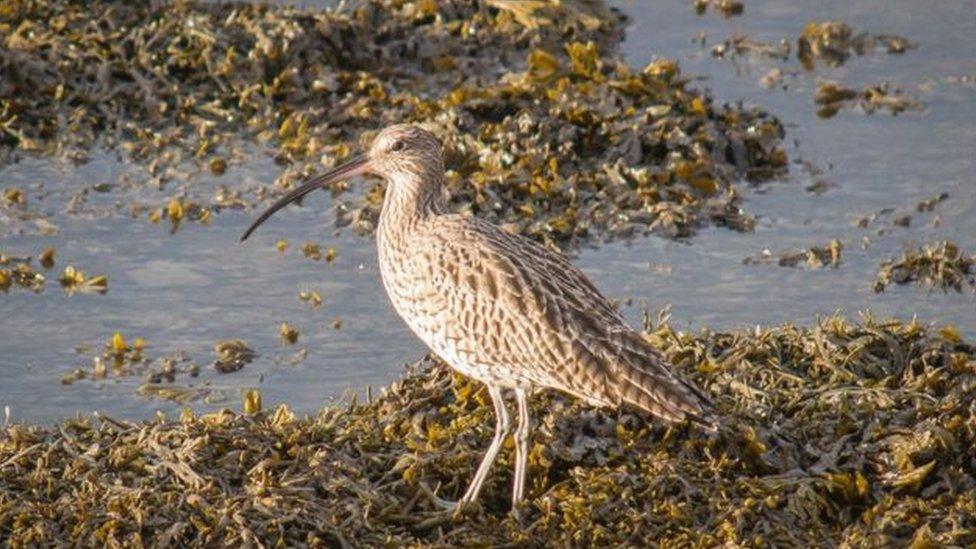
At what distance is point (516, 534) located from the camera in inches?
285

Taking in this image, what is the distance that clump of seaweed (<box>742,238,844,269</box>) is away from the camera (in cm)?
1069

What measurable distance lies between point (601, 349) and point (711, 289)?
3.06 m

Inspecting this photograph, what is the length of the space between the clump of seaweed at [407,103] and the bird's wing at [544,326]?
2878mm

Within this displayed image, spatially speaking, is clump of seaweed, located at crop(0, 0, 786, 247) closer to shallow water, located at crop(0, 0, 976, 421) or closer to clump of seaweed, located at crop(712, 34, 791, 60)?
shallow water, located at crop(0, 0, 976, 421)

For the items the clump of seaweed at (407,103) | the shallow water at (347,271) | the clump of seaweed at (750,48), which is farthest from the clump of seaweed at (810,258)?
the clump of seaweed at (750,48)

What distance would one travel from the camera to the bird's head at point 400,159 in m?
8.41

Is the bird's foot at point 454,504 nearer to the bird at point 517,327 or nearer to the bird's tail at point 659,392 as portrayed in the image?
the bird at point 517,327

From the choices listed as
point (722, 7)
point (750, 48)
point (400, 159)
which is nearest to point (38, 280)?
point (400, 159)

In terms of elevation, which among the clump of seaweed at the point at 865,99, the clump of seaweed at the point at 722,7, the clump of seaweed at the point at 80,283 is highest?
the clump of seaweed at the point at 722,7

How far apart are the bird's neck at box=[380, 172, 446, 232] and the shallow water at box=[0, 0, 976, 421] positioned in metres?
1.22

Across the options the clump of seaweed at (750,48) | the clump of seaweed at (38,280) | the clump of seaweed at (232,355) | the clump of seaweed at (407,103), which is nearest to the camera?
the clump of seaweed at (232,355)

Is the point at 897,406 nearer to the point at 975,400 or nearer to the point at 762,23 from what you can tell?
the point at 975,400

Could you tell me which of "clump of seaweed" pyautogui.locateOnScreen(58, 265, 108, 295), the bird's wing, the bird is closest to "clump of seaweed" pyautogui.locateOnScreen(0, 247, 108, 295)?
"clump of seaweed" pyautogui.locateOnScreen(58, 265, 108, 295)

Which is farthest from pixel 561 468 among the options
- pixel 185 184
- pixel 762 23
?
pixel 762 23
